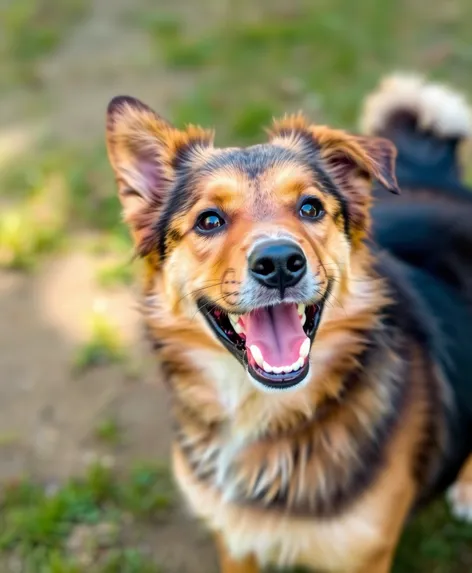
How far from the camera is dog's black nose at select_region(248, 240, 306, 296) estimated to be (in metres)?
1.96

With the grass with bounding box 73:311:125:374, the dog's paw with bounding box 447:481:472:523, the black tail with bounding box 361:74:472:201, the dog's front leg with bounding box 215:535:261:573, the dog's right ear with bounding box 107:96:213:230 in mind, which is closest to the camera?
the dog's right ear with bounding box 107:96:213:230

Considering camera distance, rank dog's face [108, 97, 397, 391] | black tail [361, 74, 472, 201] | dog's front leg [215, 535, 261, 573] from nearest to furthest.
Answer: dog's face [108, 97, 397, 391]
dog's front leg [215, 535, 261, 573]
black tail [361, 74, 472, 201]

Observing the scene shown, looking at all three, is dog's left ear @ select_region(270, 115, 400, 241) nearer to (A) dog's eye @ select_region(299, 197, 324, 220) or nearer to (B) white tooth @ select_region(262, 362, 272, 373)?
(A) dog's eye @ select_region(299, 197, 324, 220)

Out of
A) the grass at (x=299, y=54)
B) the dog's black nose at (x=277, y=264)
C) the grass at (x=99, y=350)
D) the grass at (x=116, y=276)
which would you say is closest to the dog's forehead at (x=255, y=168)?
the dog's black nose at (x=277, y=264)

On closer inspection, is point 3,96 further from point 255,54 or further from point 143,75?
point 255,54

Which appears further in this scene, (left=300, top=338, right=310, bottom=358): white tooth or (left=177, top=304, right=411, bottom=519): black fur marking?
(left=177, top=304, right=411, bottom=519): black fur marking

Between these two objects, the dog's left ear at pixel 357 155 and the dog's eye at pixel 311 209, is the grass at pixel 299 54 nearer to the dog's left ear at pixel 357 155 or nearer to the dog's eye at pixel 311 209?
the dog's left ear at pixel 357 155

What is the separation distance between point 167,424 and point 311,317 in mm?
1559

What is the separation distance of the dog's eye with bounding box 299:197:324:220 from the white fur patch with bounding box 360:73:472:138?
1.35 meters

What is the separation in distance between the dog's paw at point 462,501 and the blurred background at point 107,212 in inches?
1.6

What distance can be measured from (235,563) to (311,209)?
136 centimetres

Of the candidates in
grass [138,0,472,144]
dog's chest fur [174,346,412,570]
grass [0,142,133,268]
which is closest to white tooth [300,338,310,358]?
dog's chest fur [174,346,412,570]

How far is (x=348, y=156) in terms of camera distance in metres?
2.39

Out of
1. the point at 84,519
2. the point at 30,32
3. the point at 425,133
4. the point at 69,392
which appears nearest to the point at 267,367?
the point at 84,519
